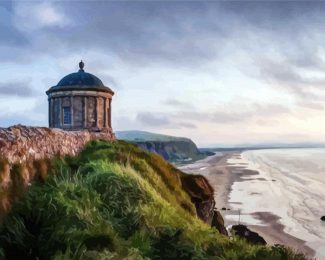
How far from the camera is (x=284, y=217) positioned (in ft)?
115

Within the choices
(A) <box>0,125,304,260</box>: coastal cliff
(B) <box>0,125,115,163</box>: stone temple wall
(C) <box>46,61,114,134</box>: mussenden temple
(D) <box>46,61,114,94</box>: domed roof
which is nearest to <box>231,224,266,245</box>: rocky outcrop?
(C) <box>46,61,114,134</box>: mussenden temple

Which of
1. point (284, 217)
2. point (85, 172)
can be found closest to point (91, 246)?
point (85, 172)

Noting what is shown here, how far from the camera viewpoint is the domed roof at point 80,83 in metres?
29.5

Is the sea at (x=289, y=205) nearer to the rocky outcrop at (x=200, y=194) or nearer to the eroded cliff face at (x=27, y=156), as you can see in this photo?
the rocky outcrop at (x=200, y=194)

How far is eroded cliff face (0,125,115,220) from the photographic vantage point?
658cm

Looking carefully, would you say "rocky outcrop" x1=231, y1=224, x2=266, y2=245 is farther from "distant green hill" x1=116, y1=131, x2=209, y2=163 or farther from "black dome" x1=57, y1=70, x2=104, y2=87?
"distant green hill" x1=116, y1=131, x2=209, y2=163

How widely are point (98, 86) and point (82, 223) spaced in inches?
962

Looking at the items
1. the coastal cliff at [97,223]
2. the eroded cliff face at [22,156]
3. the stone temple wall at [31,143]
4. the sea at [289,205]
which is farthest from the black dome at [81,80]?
the coastal cliff at [97,223]

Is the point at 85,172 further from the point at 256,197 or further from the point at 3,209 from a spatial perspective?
the point at 256,197

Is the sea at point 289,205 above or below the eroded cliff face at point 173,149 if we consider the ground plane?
below

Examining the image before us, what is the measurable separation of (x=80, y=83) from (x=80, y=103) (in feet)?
5.19

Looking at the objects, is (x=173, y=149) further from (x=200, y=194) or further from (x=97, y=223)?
(x=97, y=223)

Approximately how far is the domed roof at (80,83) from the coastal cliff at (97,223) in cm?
2065

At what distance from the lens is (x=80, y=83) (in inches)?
1174
